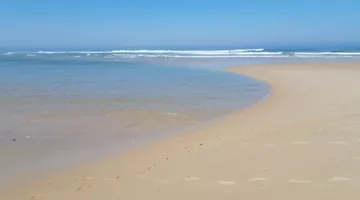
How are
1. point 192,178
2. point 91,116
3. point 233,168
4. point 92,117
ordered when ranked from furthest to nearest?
point 91,116, point 92,117, point 233,168, point 192,178

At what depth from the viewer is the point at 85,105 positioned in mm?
10250

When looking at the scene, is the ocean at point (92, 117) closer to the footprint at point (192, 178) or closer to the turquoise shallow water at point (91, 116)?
the turquoise shallow water at point (91, 116)

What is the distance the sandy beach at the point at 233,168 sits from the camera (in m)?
4.02

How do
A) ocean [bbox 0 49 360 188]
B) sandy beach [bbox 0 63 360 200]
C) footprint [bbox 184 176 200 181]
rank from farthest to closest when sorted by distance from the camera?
ocean [bbox 0 49 360 188] → footprint [bbox 184 176 200 181] → sandy beach [bbox 0 63 360 200]

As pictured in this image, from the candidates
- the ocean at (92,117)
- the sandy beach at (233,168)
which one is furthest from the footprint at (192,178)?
the ocean at (92,117)

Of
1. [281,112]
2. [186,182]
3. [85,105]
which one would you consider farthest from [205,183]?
[85,105]

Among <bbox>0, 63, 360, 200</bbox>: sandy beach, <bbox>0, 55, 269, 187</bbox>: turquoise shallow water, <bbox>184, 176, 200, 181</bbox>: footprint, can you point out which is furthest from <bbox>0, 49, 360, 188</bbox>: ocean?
<bbox>184, 176, 200, 181</bbox>: footprint

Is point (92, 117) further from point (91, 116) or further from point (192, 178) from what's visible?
point (192, 178)

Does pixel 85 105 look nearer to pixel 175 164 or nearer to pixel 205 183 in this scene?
pixel 175 164

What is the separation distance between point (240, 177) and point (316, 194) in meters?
0.88

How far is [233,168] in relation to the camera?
15.6ft

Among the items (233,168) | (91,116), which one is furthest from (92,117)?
(233,168)

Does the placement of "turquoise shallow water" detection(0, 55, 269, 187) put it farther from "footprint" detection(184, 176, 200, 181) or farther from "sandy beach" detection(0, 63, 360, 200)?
"footprint" detection(184, 176, 200, 181)

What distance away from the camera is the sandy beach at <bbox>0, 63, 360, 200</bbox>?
402 centimetres
